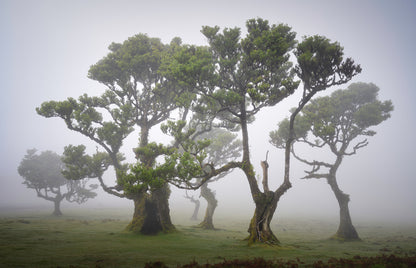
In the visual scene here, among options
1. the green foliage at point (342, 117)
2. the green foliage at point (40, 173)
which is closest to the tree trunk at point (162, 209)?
the green foliage at point (342, 117)

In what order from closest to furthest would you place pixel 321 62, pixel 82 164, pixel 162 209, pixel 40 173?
1. pixel 321 62
2. pixel 162 209
3. pixel 82 164
4. pixel 40 173

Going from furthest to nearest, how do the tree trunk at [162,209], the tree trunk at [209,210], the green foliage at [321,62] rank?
the tree trunk at [209,210] → the tree trunk at [162,209] → the green foliage at [321,62]

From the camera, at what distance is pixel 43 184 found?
48.8 meters

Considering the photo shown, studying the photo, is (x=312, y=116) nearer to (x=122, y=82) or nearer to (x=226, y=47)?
(x=226, y=47)

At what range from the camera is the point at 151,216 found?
21141 mm

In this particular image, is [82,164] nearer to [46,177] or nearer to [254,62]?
[254,62]

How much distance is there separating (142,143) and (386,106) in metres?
34.2

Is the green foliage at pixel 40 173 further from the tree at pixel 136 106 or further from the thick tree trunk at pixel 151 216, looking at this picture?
the thick tree trunk at pixel 151 216

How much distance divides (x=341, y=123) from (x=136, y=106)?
29.6m

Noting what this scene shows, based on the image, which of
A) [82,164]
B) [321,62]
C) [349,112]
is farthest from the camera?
[349,112]

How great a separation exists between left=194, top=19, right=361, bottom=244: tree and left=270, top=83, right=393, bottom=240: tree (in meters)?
9.80

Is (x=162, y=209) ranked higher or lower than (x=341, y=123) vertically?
lower

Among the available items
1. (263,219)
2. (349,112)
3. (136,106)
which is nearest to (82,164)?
(136,106)

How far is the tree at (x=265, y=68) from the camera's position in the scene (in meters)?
16.5
